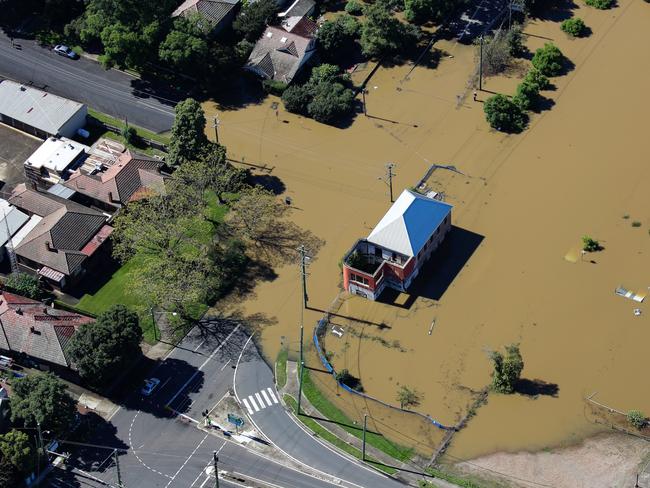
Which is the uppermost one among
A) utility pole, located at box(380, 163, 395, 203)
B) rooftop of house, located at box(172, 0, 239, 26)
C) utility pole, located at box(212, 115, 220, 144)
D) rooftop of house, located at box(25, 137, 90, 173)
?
rooftop of house, located at box(172, 0, 239, 26)

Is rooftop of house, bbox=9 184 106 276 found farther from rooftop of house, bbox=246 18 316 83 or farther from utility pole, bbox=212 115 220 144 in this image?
rooftop of house, bbox=246 18 316 83

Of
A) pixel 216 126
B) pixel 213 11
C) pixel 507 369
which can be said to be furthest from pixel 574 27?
pixel 507 369

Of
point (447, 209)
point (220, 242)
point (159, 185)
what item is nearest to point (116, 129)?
point (159, 185)

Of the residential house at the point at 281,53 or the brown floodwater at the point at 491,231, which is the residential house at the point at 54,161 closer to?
the brown floodwater at the point at 491,231

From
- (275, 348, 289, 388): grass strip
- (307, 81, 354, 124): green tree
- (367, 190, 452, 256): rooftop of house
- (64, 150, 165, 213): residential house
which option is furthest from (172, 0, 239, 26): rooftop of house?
(275, 348, 289, 388): grass strip

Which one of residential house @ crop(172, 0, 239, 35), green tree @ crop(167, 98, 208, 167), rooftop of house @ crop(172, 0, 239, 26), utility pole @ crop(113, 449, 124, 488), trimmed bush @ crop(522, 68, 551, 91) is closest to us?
utility pole @ crop(113, 449, 124, 488)

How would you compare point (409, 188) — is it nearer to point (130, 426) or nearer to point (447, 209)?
point (447, 209)

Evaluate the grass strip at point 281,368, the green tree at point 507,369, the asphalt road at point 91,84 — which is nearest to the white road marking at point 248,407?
the grass strip at point 281,368
